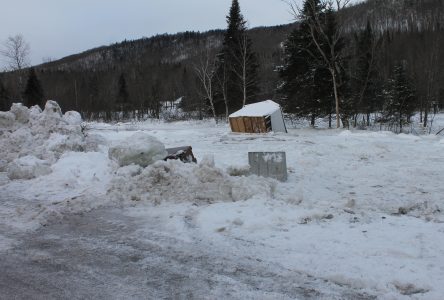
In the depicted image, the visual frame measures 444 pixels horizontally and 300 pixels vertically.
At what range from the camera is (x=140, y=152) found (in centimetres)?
910

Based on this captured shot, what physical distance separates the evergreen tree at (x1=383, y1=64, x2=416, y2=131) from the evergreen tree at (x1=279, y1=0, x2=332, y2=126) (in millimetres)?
10344

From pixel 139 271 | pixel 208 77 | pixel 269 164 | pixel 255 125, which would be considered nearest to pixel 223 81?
pixel 208 77

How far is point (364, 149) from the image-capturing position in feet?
50.9

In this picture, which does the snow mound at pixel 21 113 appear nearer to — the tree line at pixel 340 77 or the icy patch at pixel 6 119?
the icy patch at pixel 6 119

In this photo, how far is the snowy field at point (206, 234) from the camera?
13.9ft

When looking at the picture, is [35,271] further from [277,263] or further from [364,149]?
[364,149]

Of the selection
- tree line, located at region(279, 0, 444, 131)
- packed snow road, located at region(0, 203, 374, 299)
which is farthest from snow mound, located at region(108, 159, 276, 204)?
tree line, located at region(279, 0, 444, 131)

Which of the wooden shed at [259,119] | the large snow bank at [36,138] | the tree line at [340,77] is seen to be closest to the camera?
the large snow bank at [36,138]

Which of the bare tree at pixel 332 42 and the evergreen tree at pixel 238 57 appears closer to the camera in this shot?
the bare tree at pixel 332 42

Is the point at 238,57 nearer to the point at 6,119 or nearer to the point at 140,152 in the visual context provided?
the point at 6,119

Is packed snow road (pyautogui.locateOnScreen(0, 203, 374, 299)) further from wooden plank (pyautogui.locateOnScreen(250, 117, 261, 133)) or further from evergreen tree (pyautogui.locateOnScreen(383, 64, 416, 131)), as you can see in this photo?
evergreen tree (pyautogui.locateOnScreen(383, 64, 416, 131))

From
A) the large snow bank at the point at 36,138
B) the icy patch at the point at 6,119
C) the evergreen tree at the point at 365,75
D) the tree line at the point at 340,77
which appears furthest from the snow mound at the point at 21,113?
the evergreen tree at the point at 365,75

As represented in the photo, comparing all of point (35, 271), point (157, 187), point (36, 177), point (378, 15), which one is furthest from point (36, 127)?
point (378, 15)

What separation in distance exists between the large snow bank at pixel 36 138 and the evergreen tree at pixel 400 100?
33705 millimetres
